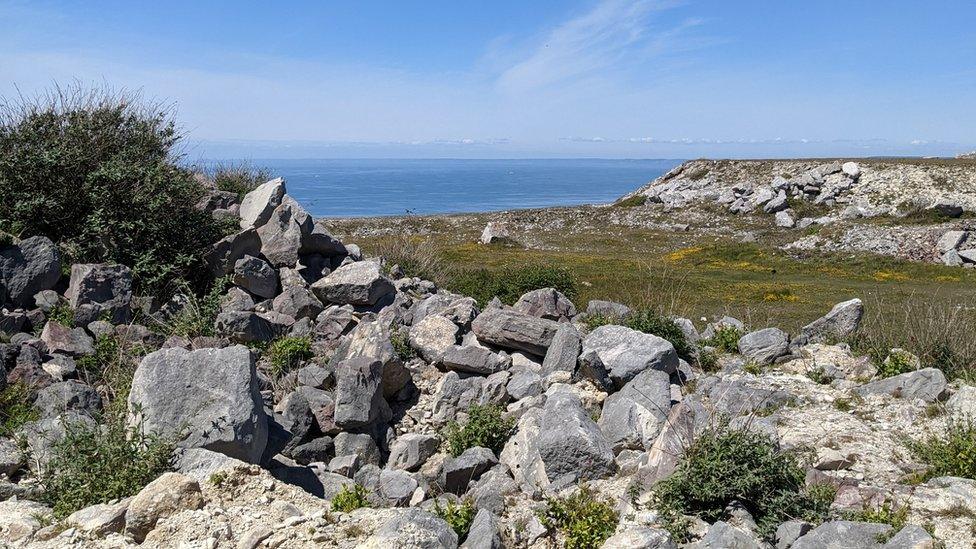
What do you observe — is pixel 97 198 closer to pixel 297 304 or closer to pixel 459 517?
pixel 297 304

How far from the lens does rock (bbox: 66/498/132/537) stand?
20.6 ft

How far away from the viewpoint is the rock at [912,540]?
5922 mm

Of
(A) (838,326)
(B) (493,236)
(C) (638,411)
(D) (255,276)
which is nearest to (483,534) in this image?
(C) (638,411)

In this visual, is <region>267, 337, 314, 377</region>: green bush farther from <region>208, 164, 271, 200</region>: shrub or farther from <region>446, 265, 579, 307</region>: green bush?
<region>208, 164, 271, 200</region>: shrub

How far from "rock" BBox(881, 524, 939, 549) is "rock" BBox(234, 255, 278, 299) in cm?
1060

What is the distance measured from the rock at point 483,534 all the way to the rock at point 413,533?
0.21 m

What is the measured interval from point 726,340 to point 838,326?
2.36m

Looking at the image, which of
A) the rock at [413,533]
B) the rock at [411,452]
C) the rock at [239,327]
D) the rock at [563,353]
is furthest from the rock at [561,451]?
the rock at [239,327]

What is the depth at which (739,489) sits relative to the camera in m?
6.95

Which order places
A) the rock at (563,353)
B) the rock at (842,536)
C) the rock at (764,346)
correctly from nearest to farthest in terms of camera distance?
1. the rock at (842,536)
2. the rock at (563,353)
3. the rock at (764,346)

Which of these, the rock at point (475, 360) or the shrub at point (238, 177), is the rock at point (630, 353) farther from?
the shrub at point (238, 177)

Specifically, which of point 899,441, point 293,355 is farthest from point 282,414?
point 899,441

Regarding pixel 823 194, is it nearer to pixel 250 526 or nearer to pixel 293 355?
pixel 293 355

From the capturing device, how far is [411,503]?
323 inches
